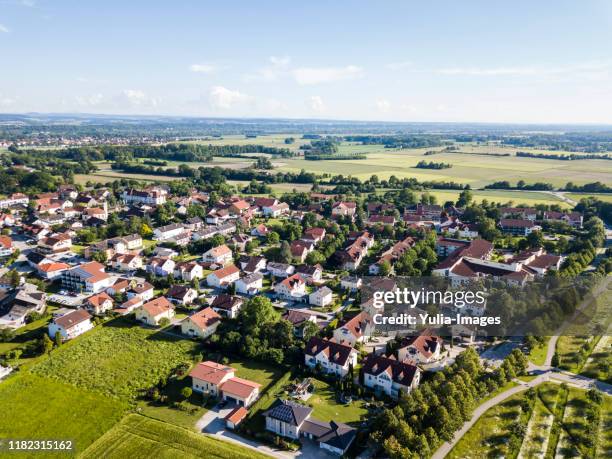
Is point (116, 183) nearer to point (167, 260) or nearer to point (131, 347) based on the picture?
point (167, 260)

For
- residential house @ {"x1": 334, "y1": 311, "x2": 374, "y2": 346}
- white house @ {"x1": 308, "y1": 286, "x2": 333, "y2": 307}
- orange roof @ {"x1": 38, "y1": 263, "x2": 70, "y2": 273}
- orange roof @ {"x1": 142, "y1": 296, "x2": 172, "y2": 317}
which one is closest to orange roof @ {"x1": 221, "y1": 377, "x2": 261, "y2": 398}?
residential house @ {"x1": 334, "y1": 311, "x2": 374, "y2": 346}

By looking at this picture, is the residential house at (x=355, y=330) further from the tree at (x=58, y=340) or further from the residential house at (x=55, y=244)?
the residential house at (x=55, y=244)

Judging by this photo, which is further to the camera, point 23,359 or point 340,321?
point 340,321

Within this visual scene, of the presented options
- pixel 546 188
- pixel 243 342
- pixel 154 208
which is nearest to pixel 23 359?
pixel 243 342

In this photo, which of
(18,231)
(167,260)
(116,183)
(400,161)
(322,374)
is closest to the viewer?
(322,374)

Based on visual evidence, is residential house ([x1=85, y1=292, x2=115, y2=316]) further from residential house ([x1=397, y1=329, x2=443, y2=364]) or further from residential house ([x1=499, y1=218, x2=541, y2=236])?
residential house ([x1=499, y1=218, x2=541, y2=236])

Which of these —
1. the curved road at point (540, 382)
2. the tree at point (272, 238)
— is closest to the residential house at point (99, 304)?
the tree at point (272, 238)
